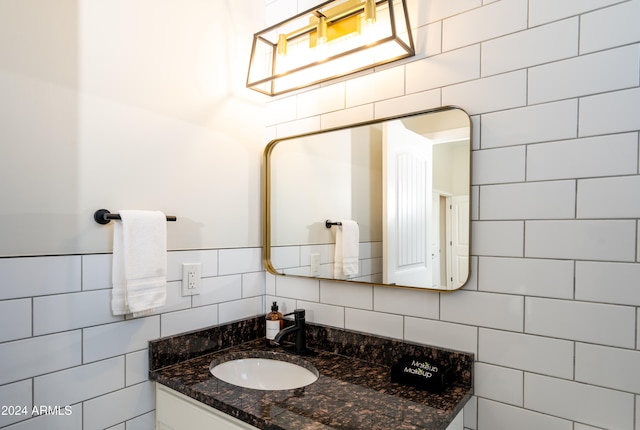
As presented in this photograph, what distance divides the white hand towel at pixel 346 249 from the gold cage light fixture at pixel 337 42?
0.55 m

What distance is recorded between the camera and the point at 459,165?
3.68ft

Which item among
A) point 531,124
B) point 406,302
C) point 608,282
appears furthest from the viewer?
point 406,302

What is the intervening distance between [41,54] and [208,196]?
2.08 ft

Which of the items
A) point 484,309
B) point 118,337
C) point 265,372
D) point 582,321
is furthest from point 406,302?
point 118,337

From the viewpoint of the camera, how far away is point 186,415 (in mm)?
1163

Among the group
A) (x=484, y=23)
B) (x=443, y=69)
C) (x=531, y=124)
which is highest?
(x=484, y=23)

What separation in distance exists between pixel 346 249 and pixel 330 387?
479 millimetres

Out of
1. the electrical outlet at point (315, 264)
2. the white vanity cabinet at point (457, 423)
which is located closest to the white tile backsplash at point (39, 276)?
the electrical outlet at point (315, 264)

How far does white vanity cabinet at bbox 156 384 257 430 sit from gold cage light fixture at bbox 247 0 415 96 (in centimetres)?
113

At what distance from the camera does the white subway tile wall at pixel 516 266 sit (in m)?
0.91

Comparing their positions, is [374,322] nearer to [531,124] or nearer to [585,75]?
[531,124]

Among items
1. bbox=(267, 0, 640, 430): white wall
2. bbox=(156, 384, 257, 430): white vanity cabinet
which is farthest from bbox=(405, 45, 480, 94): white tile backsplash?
bbox=(156, 384, 257, 430): white vanity cabinet

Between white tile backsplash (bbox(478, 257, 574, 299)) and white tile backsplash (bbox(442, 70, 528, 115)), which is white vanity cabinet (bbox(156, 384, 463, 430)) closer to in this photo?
white tile backsplash (bbox(478, 257, 574, 299))

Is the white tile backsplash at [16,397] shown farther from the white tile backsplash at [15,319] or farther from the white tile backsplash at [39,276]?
the white tile backsplash at [39,276]
